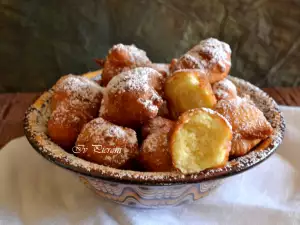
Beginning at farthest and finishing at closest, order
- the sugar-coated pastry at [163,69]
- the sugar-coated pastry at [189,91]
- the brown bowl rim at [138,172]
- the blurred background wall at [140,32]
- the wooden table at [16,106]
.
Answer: the blurred background wall at [140,32], the wooden table at [16,106], the sugar-coated pastry at [163,69], the sugar-coated pastry at [189,91], the brown bowl rim at [138,172]

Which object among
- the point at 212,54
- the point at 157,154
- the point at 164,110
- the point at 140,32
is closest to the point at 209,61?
the point at 212,54

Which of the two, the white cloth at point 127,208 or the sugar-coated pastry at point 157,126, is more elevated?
the sugar-coated pastry at point 157,126

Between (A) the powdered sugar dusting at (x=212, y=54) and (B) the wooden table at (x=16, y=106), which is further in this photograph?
(B) the wooden table at (x=16, y=106)

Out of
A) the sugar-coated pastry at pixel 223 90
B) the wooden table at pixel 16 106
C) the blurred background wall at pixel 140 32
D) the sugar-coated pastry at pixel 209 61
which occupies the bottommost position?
the wooden table at pixel 16 106

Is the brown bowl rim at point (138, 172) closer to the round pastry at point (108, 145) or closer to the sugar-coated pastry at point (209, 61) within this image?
the round pastry at point (108, 145)

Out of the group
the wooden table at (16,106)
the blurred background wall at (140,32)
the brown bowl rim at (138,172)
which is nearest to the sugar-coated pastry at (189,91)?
the brown bowl rim at (138,172)
